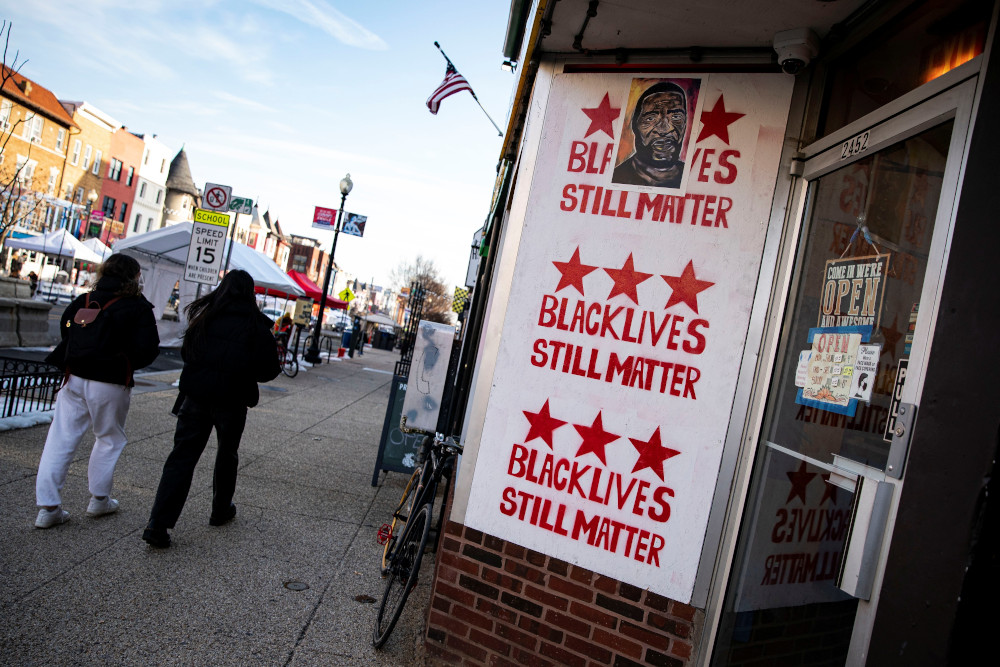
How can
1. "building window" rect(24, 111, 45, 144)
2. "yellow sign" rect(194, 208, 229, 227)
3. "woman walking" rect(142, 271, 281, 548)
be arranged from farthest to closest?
"building window" rect(24, 111, 45, 144) → "yellow sign" rect(194, 208, 229, 227) → "woman walking" rect(142, 271, 281, 548)

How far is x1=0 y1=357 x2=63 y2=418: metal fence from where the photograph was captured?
23.1 ft

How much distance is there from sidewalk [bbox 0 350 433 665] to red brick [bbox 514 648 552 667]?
1.83 ft

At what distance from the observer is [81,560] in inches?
166

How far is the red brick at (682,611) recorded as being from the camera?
3.19m

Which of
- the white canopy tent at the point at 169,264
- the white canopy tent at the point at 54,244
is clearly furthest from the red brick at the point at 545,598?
the white canopy tent at the point at 54,244

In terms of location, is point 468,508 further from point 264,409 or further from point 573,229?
point 264,409

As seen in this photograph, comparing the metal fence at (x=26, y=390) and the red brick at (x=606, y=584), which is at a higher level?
the red brick at (x=606, y=584)

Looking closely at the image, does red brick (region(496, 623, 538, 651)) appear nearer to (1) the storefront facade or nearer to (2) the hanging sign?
(1) the storefront facade

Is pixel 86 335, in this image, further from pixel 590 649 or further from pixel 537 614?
pixel 590 649

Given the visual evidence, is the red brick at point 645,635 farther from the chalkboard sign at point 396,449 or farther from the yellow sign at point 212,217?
the yellow sign at point 212,217

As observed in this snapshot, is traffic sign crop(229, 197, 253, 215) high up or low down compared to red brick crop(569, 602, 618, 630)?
up

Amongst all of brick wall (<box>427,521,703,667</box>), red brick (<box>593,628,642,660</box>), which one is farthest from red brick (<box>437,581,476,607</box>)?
red brick (<box>593,628,642,660</box>)

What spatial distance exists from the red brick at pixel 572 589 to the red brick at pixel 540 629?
194 millimetres

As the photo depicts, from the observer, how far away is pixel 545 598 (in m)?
3.47
